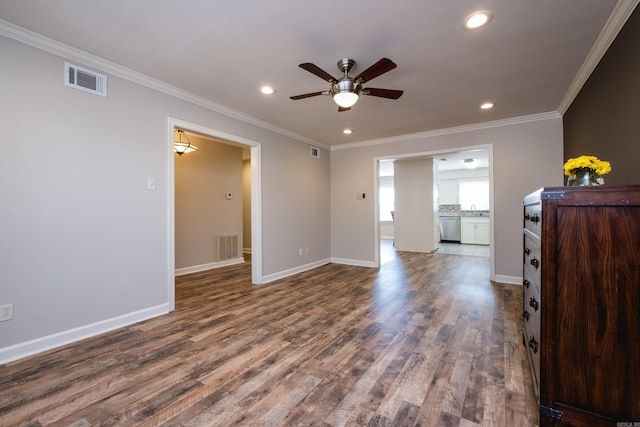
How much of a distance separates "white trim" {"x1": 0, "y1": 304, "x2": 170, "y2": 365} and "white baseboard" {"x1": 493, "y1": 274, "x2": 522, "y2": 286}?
4.78 meters

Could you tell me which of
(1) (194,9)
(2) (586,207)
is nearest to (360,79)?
(1) (194,9)

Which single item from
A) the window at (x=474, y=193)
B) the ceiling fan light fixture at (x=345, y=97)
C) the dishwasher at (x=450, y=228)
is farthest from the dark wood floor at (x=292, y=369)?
the window at (x=474, y=193)

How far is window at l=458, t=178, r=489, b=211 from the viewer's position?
32.3ft

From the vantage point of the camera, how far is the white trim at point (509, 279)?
4.33m

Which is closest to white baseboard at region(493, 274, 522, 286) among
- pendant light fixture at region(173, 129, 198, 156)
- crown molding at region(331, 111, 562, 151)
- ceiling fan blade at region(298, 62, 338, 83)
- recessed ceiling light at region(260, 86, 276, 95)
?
crown molding at region(331, 111, 562, 151)

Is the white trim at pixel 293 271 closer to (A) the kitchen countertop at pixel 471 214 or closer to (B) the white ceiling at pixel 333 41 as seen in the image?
(B) the white ceiling at pixel 333 41

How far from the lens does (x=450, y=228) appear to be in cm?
935

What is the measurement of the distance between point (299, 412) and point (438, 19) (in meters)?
2.83

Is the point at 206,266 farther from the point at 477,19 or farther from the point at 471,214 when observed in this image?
the point at 471,214

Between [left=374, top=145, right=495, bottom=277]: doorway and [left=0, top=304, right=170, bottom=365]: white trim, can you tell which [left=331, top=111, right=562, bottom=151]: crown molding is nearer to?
[left=374, top=145, right=495, bottom=277]: doorway

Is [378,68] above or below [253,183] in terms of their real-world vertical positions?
above

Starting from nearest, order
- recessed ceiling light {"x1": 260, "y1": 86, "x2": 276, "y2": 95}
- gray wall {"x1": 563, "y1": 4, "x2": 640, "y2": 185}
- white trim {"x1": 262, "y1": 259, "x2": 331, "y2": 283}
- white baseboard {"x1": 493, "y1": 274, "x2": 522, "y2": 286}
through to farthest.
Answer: gray wall {"x1": 563, "y1": 4, "x2": 640, "y2": 185} < recessed ceiling light {"x1": 260, "y1": 86, "x2": 276, "y2": 95} < white baseboard {"x1": 493, "y1": 274, "x2": 522, "y2": 286} < white trim {"x1": 262, "y1": 259, "x2": 331, "y2": 283}

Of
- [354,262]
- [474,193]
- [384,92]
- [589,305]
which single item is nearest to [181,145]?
[384,92]

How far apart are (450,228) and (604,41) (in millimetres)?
7636
